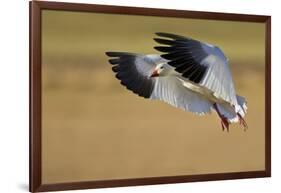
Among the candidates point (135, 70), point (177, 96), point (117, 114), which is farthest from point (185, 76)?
point (117, 114)

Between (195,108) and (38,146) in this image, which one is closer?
(38,146)

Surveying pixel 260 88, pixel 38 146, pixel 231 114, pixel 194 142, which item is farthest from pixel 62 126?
pixel 260 88

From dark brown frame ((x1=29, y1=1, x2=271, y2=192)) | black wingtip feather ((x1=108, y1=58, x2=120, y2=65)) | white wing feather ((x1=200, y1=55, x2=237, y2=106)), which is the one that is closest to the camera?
dark brown frame ((x1=29, y1=1, x2=271, y2=192))

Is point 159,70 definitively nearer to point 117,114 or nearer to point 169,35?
point 169,35

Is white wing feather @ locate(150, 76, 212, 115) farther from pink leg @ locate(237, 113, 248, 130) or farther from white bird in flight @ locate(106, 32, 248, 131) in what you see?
pink leg @ locate(237, 113, 248, 130)

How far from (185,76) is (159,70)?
0.12 m

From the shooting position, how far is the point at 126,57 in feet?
7.00

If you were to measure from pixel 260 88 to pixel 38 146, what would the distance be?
101cm

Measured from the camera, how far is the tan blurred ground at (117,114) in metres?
2.03

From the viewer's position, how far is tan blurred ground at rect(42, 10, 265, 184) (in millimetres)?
2031

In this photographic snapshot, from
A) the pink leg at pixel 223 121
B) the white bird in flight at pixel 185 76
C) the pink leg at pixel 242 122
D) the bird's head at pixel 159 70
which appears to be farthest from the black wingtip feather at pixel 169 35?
the pink leg at pixel 242 122

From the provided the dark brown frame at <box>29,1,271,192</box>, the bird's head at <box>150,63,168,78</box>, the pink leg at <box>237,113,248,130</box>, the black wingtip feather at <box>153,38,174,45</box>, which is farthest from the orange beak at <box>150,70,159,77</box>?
the pink leg at <box>237,113,248,130</box>

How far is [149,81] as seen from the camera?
2170 mm

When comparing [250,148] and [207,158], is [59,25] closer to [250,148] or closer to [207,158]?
[207,158]
